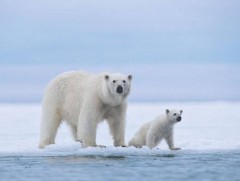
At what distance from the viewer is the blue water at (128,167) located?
682cm

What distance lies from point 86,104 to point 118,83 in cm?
82

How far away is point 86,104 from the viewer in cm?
946

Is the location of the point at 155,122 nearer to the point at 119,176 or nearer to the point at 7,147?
the point at 7,147

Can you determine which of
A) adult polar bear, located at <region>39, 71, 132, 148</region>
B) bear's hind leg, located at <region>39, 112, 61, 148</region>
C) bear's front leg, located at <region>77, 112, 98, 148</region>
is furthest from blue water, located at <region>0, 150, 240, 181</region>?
bear's hind leg, located at <region>39, 112, 61, 148</region>

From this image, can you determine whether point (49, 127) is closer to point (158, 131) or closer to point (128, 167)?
point (158, 131)

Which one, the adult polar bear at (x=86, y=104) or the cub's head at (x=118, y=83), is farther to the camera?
the adult polar bear at (x=86, y=104)

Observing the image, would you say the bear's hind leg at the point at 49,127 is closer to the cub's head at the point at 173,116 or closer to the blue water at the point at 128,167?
the blue water at the point at 128,167

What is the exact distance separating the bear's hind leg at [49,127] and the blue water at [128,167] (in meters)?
1.52

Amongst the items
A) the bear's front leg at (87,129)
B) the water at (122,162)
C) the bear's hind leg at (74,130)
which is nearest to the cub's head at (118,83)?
the bear's front leg at (87,129)

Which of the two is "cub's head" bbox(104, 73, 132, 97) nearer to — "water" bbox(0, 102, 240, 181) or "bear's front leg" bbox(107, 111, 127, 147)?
"bear's front leg" bbox(107, 111, 127, 147)

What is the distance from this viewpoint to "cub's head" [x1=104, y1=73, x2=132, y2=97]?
8.87 meters

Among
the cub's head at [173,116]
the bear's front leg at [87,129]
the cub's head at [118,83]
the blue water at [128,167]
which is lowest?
the blue water at [128,167]

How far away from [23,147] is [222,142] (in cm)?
349

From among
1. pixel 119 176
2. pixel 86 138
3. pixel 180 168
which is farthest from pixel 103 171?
pixel 86 138
